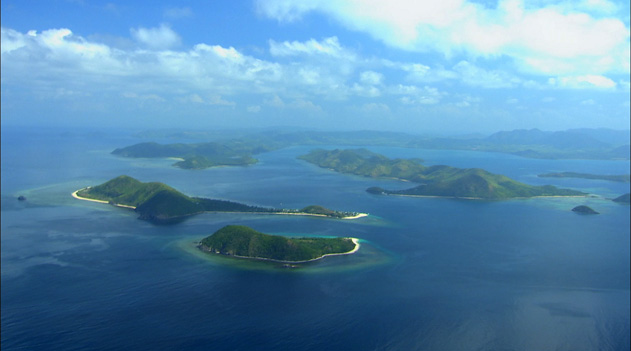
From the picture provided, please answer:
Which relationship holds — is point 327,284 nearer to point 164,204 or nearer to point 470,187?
point 164,204

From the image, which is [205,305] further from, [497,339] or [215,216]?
[215,216]

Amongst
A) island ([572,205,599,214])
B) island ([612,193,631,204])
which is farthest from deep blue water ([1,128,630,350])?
island ([612,193,631,204])

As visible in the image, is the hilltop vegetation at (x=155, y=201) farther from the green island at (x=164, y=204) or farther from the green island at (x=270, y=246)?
the green island at (x=270, y=246)

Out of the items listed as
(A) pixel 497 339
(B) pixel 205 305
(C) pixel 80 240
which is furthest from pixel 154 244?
(A) pixel 497 339

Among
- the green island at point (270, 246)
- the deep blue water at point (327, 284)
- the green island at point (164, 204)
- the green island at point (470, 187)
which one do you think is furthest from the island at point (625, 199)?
the green island at point (270, 246)

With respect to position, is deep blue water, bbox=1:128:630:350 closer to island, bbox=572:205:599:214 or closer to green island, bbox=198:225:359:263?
island, bbox=572:205:599:214

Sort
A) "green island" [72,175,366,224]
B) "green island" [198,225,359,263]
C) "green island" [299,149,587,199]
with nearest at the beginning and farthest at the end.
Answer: "green island" [198,225,359,263] < "green island" [72,175,366,224] < "green island" [299,149,587,199]
